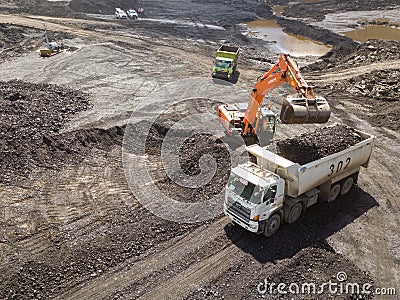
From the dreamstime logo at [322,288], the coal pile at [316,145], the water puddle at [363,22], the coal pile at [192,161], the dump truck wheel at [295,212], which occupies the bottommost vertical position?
the dreamstime logo at [322,288]

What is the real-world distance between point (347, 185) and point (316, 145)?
2.42m

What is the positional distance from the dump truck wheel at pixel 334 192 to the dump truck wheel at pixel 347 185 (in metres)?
0.36

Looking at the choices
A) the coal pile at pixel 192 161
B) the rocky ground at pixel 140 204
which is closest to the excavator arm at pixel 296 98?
the rocky ground at pixel 140 204

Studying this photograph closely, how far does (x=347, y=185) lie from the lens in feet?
54.1

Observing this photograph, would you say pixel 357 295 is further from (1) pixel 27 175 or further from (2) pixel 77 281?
(1) pixel 27 175

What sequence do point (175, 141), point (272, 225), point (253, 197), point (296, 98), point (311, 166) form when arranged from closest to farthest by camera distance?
1. point (253, 197)
2. point (311, 166)
3. point (272, 225)
4. point (296, 98)
5. point (175, 141)

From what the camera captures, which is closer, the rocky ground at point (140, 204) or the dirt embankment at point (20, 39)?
the rocky ground at point (140, 204)

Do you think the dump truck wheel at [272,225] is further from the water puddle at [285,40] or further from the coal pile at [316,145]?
the water puddle at [285,40]

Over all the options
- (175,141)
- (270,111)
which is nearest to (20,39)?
(175,141)

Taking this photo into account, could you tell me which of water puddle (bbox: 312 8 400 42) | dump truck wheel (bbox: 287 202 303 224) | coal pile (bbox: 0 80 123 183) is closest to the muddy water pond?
water puddle (bbox: 312 8 400 42)

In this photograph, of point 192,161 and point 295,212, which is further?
point 192,161

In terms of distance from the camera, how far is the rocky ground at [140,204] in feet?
41.2

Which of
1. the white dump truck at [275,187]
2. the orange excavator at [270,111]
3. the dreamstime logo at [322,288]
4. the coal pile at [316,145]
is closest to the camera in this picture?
the dreamstime logo at [322,288]

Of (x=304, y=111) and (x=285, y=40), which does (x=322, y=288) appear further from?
(x=285, y=40)
